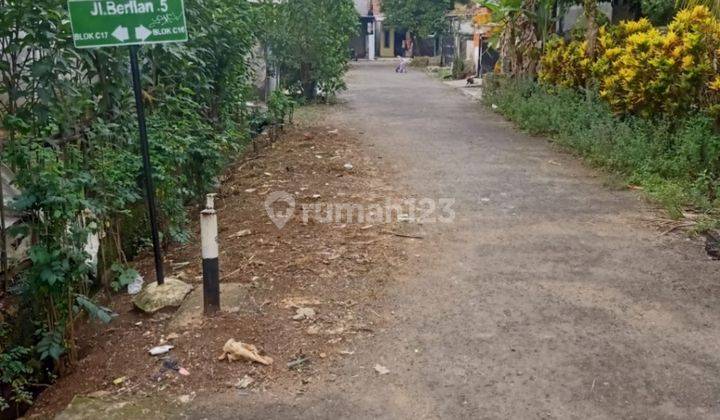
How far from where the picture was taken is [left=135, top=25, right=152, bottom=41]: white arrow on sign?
162 inches

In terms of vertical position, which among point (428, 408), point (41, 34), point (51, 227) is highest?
point (41, 34)

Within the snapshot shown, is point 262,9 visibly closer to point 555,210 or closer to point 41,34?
point 555,210

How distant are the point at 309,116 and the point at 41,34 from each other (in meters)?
10.2

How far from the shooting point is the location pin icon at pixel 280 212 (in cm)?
643

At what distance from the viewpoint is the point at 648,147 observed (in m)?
7.90

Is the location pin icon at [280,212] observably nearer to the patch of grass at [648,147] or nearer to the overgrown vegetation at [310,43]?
the patch of grass at [648,147]

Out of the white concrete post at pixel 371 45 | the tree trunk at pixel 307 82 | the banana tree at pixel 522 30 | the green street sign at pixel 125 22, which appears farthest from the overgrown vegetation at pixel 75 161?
the white concrete post at pixel 371 45

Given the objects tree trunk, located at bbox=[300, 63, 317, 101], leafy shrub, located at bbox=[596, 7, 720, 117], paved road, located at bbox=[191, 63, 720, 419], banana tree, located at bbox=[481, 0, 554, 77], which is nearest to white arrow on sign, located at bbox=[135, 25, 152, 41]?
paved road, located at bbox=[191, 63, 720, 419]

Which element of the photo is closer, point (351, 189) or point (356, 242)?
point (356, 242)

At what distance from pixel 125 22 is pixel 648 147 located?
618cm

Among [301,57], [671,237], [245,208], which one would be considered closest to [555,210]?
[671,237]

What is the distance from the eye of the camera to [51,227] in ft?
12.1

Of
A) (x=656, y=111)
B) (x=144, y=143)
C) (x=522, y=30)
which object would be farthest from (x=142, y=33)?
(x=522, y=30)

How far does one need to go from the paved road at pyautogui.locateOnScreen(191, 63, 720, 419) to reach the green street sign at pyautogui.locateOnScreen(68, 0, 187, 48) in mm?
2260
